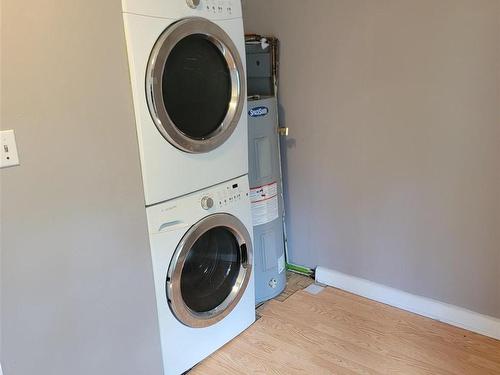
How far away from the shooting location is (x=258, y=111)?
7.18 feet

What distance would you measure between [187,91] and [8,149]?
70 cm

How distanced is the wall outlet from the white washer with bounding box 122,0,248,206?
422 millimetres

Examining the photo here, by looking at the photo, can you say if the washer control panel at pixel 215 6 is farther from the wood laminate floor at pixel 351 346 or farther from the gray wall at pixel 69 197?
the wood laminate floor at pixel 351 346

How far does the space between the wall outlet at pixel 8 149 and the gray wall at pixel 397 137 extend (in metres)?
1.58

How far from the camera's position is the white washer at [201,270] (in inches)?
67.9

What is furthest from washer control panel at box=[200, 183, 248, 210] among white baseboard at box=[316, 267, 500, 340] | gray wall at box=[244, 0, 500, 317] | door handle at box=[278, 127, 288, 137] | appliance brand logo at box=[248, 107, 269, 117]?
white baseboard at box=[316, 267, 500, 340]

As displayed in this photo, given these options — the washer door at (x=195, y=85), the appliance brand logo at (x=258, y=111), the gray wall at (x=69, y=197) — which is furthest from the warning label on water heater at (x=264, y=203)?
the gray wall at (x=69, y=197)

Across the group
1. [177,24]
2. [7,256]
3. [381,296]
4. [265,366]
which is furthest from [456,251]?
[7,256]

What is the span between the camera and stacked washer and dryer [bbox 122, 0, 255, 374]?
1545 mm

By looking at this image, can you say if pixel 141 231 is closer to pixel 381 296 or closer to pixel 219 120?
pixel 219 120

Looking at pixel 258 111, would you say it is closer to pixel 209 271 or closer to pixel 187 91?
pixel 187 91

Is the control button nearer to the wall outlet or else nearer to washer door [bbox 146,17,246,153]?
washer door [bbox 146,17,246,153]

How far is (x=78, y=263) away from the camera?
1448mm

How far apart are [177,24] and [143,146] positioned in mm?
460
